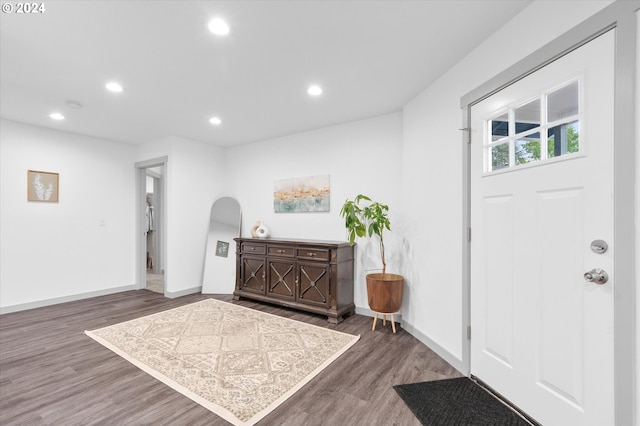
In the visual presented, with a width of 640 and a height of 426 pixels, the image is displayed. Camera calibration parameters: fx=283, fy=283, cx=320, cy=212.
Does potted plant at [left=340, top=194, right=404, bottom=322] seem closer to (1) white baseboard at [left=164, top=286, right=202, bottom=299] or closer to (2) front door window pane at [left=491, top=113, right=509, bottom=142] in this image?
(2) front door window pane at [left=491, top=113, right=509, bottom=142]

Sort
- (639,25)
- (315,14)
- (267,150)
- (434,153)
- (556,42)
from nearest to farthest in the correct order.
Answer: (639,25) → (556,42) → (315,14) → (434,153) → (267,150)

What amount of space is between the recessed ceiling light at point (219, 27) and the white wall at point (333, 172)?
2.21 meters

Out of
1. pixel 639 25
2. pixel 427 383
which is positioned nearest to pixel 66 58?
pixel 639 25

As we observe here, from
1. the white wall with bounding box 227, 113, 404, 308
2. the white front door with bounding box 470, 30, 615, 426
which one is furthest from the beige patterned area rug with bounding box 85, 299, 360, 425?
the white front door with bounding box 470, 30, 615, 426

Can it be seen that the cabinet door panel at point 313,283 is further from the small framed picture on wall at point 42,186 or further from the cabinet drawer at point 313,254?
the small framed picture on wall at point 42,186

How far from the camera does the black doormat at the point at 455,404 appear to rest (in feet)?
5.63

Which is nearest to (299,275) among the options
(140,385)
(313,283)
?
(313,283)

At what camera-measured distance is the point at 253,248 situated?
4.24 metres

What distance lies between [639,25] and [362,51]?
1.51m

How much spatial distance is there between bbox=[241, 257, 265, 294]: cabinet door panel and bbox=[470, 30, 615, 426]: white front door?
282 cm

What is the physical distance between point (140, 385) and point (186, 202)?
9.93 ft

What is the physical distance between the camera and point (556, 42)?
1.58 metres

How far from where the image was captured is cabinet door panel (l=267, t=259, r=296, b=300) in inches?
151

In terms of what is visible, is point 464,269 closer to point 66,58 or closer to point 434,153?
point 434,153
